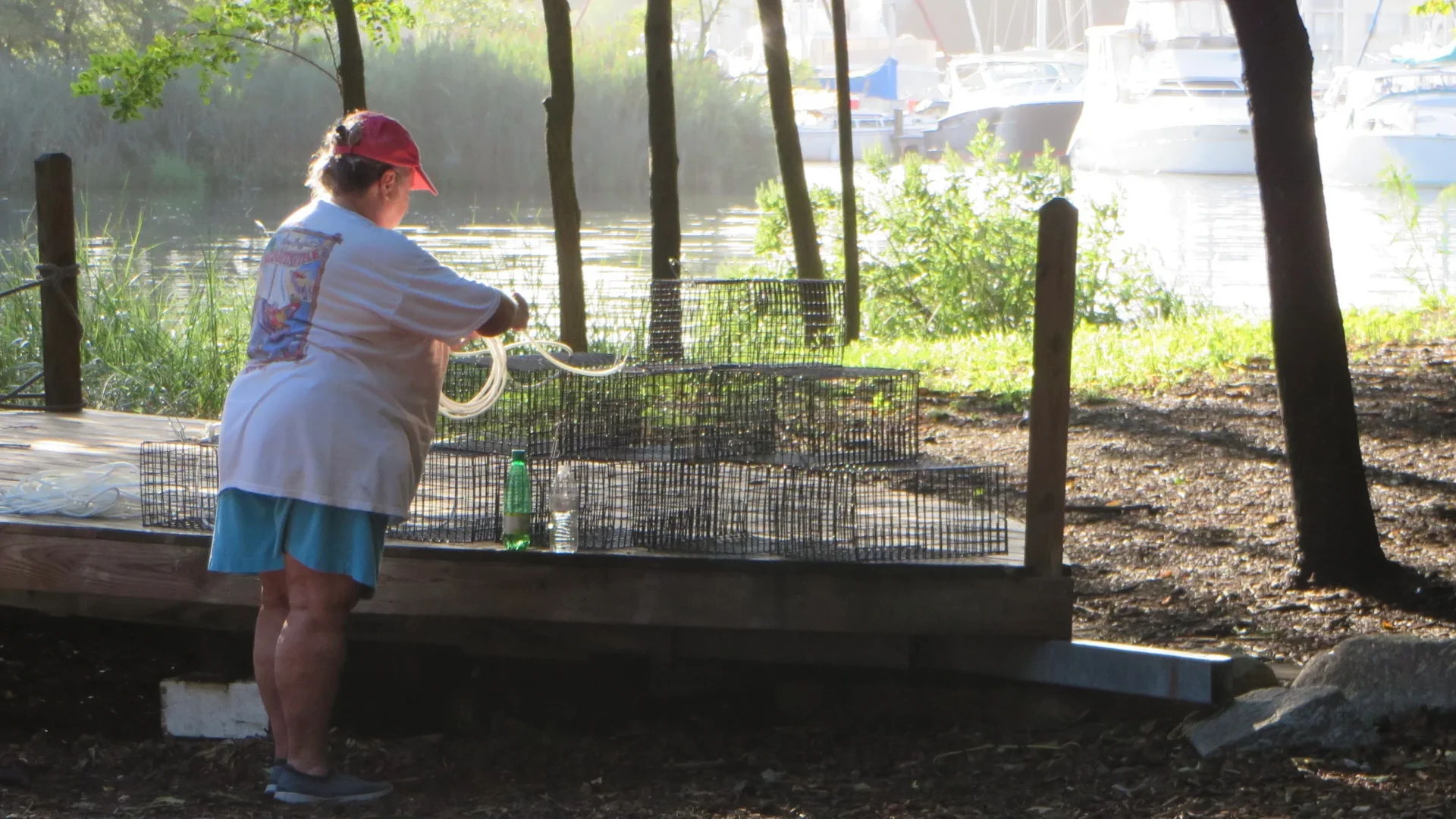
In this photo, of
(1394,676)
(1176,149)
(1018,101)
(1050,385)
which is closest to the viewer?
(1394,676)

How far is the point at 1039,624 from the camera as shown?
4809mm

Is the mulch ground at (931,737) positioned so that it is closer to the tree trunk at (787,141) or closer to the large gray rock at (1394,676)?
the large gray rock at (1394,676)

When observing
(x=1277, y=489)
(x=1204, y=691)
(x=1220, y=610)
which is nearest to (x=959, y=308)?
(x=1277, y=489)

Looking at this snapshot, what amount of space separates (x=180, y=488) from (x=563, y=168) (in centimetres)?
587

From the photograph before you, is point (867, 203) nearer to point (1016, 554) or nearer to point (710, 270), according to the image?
point (710, 270)

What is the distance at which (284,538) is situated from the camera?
13.0 ft

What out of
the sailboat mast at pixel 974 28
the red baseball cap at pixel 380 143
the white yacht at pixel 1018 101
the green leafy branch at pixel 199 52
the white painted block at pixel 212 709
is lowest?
the white painted block at pixel 212 709

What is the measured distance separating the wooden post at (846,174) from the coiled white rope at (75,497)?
28.7ft

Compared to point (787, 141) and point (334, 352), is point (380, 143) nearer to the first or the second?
point (334, 352)

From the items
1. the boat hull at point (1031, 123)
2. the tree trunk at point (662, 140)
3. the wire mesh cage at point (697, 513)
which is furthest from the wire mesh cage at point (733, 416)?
the boat hull at point (1031, 123)

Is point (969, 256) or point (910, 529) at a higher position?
point (969, 256)

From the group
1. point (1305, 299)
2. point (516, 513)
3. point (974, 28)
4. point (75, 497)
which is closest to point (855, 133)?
point (974, 28)

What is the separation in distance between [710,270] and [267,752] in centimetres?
1522

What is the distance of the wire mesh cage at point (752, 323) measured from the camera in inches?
312
